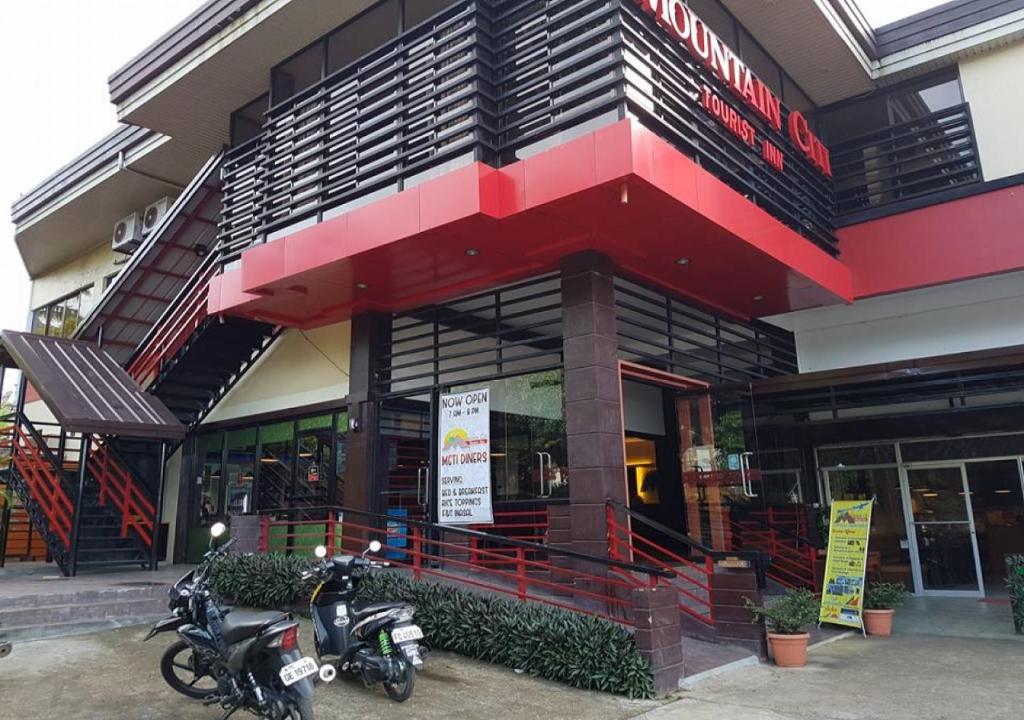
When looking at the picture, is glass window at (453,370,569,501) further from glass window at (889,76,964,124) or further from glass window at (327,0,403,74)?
glass window at (889,76,964,124)

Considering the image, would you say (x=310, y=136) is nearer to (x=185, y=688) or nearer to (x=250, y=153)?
(x=250, y=153)

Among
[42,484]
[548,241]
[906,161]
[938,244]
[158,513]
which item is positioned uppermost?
[906,161]

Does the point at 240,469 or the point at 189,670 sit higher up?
the point at 240,469

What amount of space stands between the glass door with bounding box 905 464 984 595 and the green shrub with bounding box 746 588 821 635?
575 cm

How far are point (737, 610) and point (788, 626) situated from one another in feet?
1.75

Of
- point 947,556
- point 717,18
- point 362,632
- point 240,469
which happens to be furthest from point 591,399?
point 240,469

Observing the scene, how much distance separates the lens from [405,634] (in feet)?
18.6

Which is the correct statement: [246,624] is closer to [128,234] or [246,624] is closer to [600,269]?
[600,269]

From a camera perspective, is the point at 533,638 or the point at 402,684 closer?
the point at 402,684

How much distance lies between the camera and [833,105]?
496 inches

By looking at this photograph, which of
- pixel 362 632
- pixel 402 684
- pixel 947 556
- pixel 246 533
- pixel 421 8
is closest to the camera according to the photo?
pixel 402 684

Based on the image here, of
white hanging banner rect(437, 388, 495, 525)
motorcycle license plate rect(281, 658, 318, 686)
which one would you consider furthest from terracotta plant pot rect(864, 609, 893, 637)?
motorcycle license plate rect(281, 658, 318, 686)

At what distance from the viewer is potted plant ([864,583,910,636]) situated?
8.66 meters

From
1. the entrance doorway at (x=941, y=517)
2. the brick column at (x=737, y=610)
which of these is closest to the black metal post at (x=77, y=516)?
the brick column at (x=737, y=610)
